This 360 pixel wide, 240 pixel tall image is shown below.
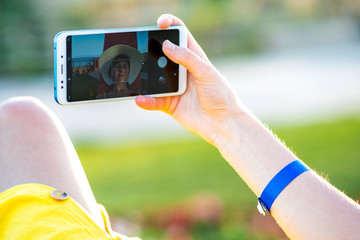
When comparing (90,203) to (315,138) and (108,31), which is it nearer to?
(108,31)

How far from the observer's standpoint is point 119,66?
1.74m

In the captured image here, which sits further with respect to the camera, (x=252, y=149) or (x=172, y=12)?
(x=172, y=12)

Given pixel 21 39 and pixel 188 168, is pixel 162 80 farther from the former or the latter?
pixel 21 39

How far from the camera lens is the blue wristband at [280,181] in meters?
1.44

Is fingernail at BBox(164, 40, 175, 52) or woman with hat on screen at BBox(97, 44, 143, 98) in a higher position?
fingernail at BBox(164, 40, 175, 52)

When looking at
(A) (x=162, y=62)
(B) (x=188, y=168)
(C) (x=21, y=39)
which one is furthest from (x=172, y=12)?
(A) (x=162, y=62)

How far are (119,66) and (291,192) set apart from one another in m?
0.71

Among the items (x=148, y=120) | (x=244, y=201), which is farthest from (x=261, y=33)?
(x=244, y=201)

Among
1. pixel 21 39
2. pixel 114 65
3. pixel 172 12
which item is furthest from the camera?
pixel 172 12

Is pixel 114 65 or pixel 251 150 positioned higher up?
pixel 114 65

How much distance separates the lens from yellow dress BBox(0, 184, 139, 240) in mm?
1401

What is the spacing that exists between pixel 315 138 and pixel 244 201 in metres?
1.69

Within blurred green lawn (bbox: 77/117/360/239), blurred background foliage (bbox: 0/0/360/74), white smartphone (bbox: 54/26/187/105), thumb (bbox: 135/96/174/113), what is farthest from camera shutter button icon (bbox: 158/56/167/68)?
blurred background foliage (bbox: 0/0/360/74)

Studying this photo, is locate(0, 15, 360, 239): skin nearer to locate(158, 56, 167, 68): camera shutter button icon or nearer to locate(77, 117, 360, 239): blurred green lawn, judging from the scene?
locate(158, 56, 167, 68): camera shutter button icon
